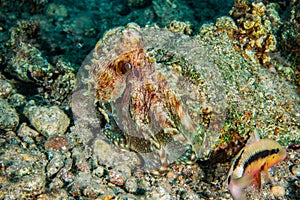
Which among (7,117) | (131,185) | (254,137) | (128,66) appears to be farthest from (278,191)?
(7,117)

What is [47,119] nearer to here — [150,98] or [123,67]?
[123,67]

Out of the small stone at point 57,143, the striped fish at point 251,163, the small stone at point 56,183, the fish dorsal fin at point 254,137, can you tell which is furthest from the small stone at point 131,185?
the fish dorsal fin at point 254,137

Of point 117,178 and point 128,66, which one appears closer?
point 128,66

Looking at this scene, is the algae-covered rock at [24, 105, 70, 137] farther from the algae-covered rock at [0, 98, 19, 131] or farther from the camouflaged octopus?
the camouflaged octopus

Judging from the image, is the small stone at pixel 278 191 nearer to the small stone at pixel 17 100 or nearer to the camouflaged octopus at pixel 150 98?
the camouflaged octopus at pixel 150 98

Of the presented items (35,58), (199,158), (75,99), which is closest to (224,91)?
(199,158)

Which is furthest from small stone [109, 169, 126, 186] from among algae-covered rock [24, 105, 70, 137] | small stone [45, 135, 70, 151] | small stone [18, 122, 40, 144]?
small stone [18, 122, 40, 144]
